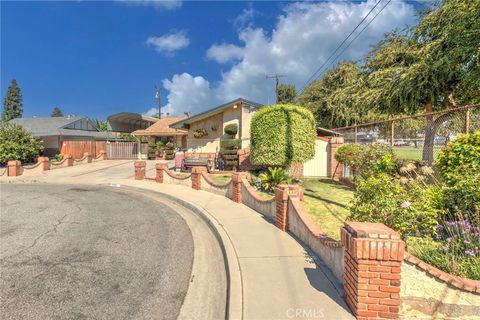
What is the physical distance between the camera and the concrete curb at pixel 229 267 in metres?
3.39

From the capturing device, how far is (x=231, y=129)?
20.4m

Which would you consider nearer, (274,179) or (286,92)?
(274,179)

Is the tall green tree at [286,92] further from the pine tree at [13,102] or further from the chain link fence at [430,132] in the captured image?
the pine tree at [13,102]

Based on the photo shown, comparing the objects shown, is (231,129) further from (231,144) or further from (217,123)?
(231,144)

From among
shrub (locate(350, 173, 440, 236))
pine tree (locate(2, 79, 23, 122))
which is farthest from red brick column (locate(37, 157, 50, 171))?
pine tree (locate(2, 79, 23, 122))

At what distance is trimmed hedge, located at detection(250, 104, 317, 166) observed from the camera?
466 inches

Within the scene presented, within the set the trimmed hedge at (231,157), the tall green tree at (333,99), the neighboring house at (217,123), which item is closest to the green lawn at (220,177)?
the trimmed hedge at (231,157)

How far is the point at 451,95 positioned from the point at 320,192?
7114 mm

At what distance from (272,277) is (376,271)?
1582mm

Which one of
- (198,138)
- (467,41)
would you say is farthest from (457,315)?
(198,138)

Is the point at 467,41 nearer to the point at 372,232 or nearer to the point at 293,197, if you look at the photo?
the point at 293,197

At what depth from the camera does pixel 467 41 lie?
9.56m

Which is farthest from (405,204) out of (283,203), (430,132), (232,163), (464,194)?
(232,163)
